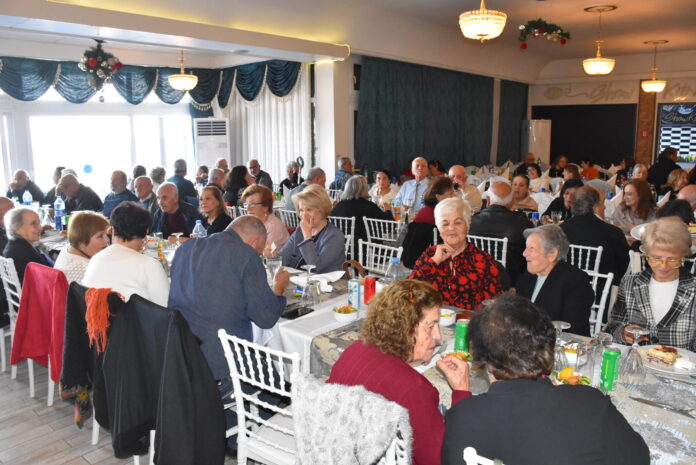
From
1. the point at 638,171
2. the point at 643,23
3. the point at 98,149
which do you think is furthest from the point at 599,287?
the point at 98,149

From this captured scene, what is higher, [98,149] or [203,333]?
[98,149]

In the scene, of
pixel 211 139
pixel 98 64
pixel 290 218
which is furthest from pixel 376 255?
pixel 211 139

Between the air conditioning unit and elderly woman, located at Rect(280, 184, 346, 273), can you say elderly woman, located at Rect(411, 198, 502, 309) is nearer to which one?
elderly woman, located at Rect(280, 184, 346, 273)

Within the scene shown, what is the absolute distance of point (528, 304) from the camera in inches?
62.2

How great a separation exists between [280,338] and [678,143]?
1341cm

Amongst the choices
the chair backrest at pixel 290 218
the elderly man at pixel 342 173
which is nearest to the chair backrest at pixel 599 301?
the chair backrest at pixel 290 218

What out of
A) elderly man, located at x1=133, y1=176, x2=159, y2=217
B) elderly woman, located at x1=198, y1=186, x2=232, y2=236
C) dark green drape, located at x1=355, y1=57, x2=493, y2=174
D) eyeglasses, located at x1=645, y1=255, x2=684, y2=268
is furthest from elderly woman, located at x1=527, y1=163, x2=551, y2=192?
eyeglasses, located at x1=645, y1=255, x2=684, y2=268

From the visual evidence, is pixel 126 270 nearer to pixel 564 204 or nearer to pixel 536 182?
pixel 564 204

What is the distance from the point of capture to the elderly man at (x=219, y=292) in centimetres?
254

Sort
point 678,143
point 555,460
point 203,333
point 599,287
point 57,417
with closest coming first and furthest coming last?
point 555,460 < point 203,333 < point 57,417 < point 599,287 < point 678,143

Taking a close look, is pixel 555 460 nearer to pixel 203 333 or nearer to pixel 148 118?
pixel 203 333

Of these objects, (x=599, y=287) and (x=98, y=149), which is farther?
(x=98, y=149)

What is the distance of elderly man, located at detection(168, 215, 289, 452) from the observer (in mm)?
2539

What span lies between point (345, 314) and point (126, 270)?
44.3 inches
